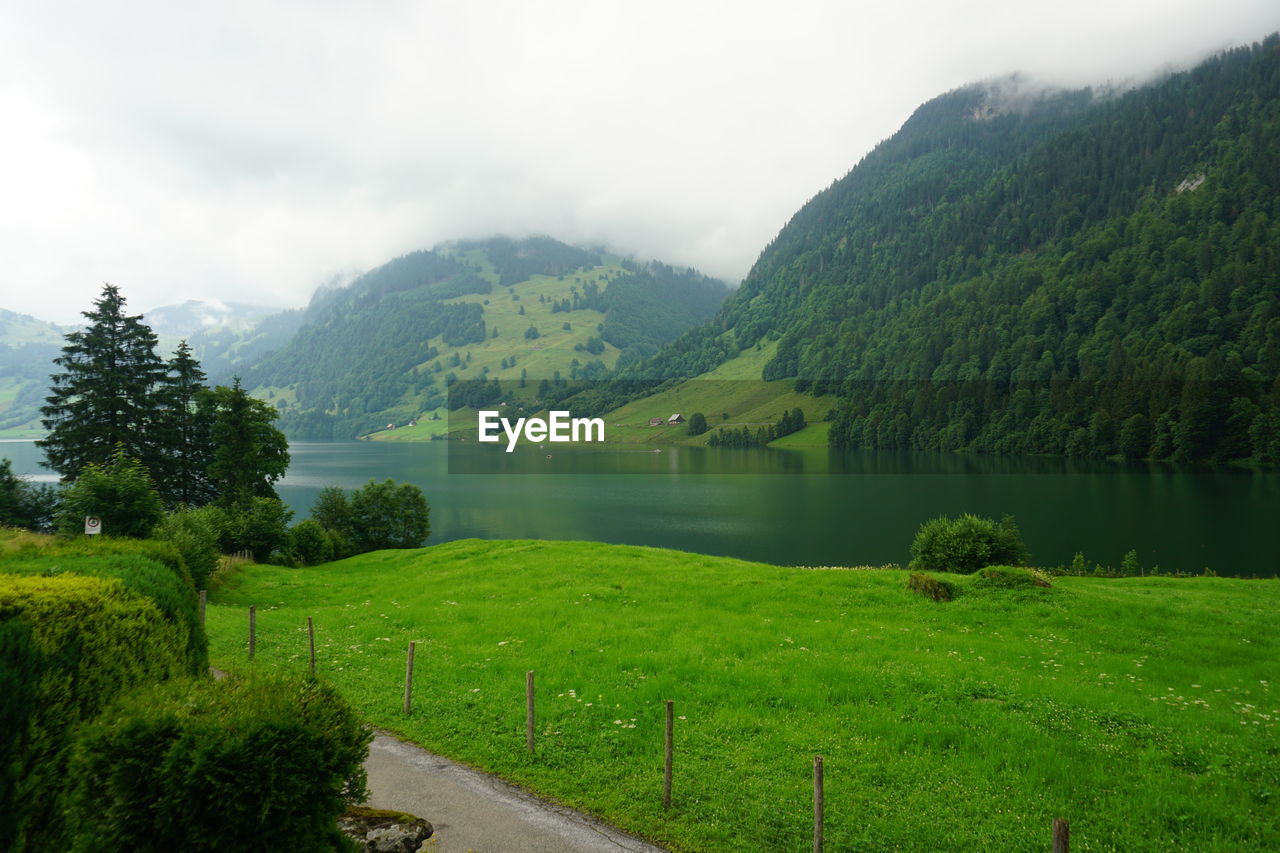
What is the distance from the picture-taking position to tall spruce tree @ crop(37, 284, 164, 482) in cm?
5366

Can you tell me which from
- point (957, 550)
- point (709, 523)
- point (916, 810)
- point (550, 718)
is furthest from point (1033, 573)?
point (709, 523)

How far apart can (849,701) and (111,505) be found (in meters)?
42.9

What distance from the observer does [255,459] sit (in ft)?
197

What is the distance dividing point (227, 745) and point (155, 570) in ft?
34.5

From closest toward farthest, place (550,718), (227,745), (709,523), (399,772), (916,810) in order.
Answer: (227,745), (916,810), (399,772), (550,718), (709,523)

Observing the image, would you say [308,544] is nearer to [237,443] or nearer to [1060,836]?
[237,443]

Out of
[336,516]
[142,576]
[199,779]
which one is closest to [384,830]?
[199,779]

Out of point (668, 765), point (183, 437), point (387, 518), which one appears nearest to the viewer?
point (668, 765)

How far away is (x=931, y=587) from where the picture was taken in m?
26.3

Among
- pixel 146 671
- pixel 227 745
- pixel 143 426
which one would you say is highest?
pixel 143 426

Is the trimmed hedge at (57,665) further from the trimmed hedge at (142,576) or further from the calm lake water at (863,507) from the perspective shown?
the calm lake water at (863,507)

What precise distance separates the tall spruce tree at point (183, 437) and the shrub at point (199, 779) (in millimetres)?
64038

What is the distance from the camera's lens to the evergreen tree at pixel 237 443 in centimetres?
5859

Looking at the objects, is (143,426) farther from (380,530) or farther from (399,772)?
(399,772)
